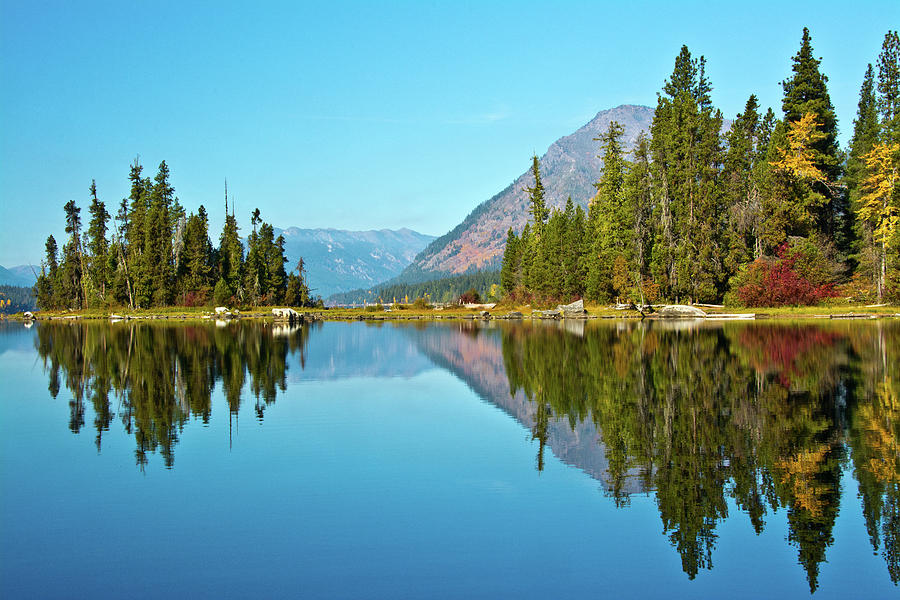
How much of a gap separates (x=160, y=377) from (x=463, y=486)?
19025 millimetres

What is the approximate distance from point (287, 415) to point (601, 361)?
15.7m

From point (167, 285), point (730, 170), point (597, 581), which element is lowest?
point (597, 581)

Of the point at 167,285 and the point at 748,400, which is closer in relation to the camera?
the point at 748,400

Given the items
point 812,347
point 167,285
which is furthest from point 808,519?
point 167,285

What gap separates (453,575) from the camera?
8.89 m

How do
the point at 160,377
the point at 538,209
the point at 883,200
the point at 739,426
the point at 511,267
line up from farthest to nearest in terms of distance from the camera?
1. the point at 511,267
2. the point at 538,209
3. the point at 883,200
4. the point at 160,377
5. the point at 739,426

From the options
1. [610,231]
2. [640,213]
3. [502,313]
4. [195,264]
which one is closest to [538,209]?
[502,313]

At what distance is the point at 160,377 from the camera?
27.9 metres

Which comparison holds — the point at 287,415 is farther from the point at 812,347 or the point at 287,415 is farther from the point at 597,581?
the point at 812,347

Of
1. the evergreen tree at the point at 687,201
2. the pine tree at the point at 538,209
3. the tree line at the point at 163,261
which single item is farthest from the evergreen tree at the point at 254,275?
the evergreen tree at the point at 687,201

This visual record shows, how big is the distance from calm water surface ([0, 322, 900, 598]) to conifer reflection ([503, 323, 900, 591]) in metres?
0.07

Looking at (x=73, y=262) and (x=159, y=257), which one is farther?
(x=73, y=262)

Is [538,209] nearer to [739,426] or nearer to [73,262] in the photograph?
[73,262]

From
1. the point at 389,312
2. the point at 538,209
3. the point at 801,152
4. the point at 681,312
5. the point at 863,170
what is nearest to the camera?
the point at 801,152
